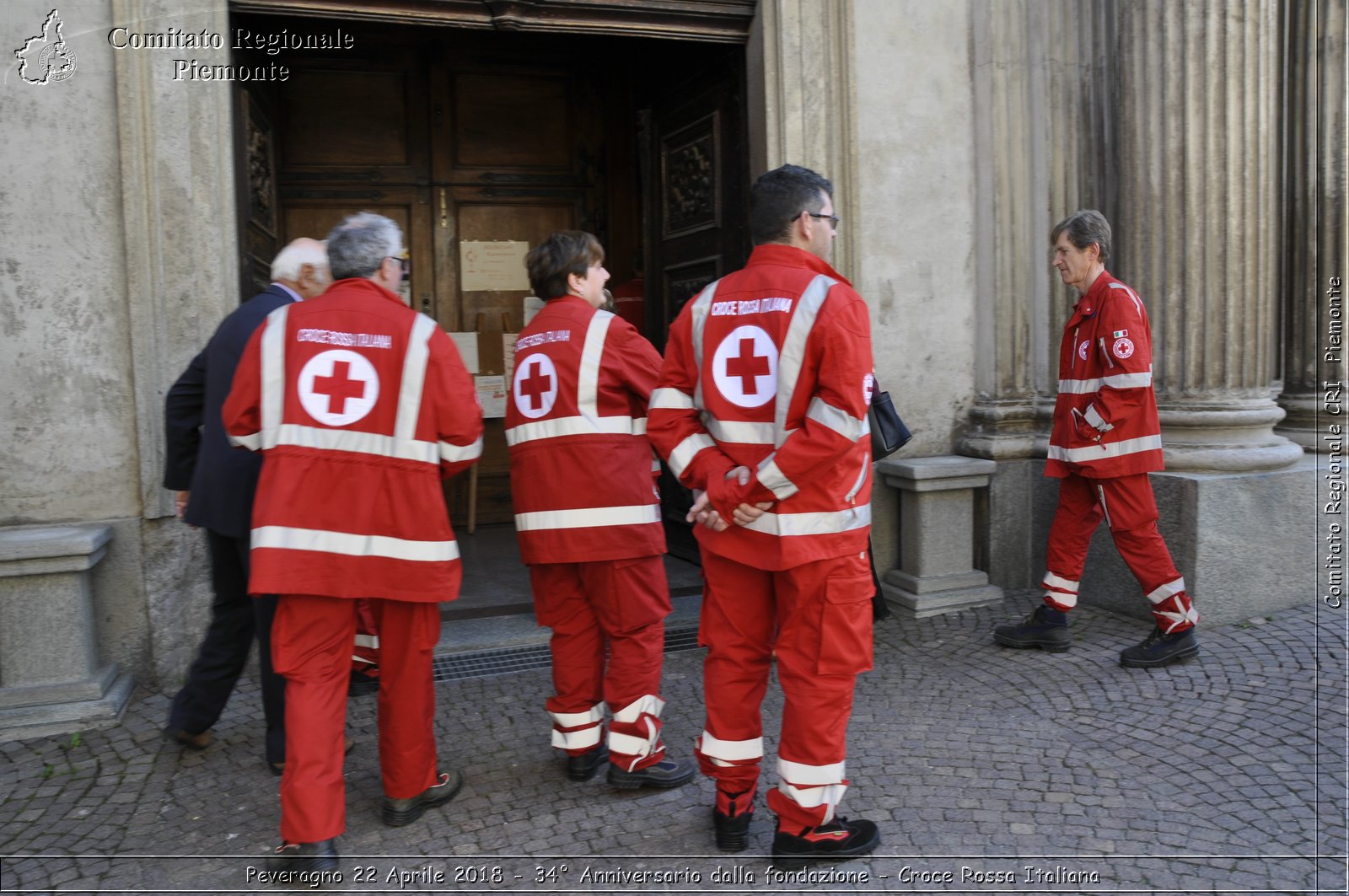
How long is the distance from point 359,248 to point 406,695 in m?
1.39

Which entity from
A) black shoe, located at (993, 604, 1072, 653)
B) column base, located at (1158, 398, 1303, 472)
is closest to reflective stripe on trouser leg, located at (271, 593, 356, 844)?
black shoe, located at (993, 604, 1072, 653)

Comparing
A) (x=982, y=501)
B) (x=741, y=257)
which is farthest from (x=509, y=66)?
(x=982, y=501)

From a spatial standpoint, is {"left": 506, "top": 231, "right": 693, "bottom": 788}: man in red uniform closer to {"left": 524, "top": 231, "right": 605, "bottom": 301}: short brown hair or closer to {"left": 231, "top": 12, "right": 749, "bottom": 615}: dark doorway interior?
{"left": 524, "top": 231, "right": 605, "bottom": 301}: short brown hair

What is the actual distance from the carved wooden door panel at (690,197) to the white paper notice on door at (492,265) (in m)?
1.54

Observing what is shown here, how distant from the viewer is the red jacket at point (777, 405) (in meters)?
2.96

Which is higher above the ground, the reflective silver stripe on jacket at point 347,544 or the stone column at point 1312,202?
the stone column at point 1312,202

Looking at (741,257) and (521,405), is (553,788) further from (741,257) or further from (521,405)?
(741,257)

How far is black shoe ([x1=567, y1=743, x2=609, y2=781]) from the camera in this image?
12.5ft

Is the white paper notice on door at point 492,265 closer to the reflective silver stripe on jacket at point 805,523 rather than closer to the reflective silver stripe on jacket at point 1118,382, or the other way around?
the reflective silver stripe on jacket at point 1118,382

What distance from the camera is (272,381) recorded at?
10.4ft

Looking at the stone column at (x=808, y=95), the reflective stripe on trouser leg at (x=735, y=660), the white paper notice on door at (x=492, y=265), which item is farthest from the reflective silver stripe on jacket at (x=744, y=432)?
the white paper notice on door at (x=492, y=265)


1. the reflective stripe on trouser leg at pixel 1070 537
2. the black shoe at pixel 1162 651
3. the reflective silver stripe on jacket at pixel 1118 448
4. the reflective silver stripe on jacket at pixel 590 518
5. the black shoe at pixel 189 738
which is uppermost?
the reflective silver stripe on jacket at pixel 1118 448

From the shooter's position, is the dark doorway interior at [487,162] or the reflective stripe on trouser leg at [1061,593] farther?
the dark doorway interior at [487,162]

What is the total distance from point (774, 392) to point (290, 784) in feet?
5.87
